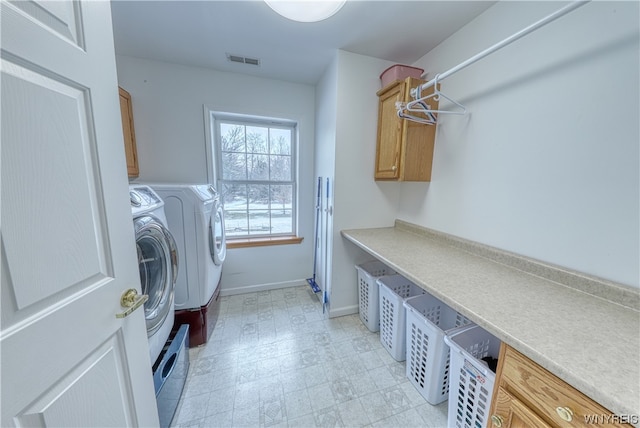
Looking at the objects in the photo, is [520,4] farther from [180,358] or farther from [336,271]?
[180,358]

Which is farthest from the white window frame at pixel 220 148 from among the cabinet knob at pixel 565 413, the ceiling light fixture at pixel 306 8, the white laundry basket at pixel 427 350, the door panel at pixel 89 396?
the cabinet knob at pixel 565 413

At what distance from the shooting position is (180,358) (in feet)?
4.47

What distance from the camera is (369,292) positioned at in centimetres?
193

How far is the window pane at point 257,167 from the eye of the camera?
256 cm

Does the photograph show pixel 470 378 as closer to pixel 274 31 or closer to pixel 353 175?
pixel 353 175

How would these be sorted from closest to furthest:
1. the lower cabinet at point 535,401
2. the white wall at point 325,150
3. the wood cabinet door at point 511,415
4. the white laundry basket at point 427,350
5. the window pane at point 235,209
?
1. the lower cabinet at point 535,401
2. the wood cabinet door at point 511,415
3. the white laundry basket at point 427,350
4. the white wall at point 325,150
5. the window pane at point 235,209

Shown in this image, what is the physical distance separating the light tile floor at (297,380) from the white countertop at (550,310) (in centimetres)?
87

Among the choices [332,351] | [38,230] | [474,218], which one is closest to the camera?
[38,230]

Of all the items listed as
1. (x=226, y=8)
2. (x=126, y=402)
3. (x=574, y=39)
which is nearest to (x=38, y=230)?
(x=126, y=402)

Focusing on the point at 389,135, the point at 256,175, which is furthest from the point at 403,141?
the point at 256,175

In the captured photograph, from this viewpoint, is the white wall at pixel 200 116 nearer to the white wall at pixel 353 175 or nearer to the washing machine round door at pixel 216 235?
the washing machine round door at pixel 216 235

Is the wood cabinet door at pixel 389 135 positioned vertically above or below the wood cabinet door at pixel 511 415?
above

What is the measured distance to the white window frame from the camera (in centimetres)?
227

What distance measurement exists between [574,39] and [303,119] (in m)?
2.04
